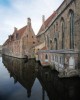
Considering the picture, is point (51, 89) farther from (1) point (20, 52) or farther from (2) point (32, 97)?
(1) point (20, 52)

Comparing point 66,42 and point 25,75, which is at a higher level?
point 66,42

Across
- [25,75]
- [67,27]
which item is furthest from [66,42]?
[25,75]

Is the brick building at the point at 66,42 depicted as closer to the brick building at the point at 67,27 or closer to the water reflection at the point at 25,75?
the brick building at the point at 67,27

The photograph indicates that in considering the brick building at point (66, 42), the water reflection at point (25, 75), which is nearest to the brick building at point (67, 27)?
the brick building at point (66, 42)

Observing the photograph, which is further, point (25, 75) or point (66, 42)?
point (66, 42)

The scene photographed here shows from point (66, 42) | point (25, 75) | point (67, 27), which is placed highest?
point (67, 27)

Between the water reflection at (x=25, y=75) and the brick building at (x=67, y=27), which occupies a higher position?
the brick building at (x=67, y=27)

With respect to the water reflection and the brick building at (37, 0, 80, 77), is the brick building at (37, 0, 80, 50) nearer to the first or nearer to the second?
the brick building at (37, 0, 80, 77)

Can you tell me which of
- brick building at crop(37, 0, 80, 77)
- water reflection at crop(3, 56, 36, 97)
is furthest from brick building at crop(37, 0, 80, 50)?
water reflection at crop(3, 56, 36, 97)

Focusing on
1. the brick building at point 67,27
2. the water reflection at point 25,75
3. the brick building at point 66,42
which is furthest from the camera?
the brick building at point 67,27


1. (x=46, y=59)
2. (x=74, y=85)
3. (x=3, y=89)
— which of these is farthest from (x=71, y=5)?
(x=3, y=89)

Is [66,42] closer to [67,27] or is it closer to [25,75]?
[67,27]

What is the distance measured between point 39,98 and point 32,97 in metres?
0.59

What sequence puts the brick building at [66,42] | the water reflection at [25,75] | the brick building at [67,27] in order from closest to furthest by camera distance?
the water reflection at [25,75], the brick building at [66,42], the brick building at [67,27]
